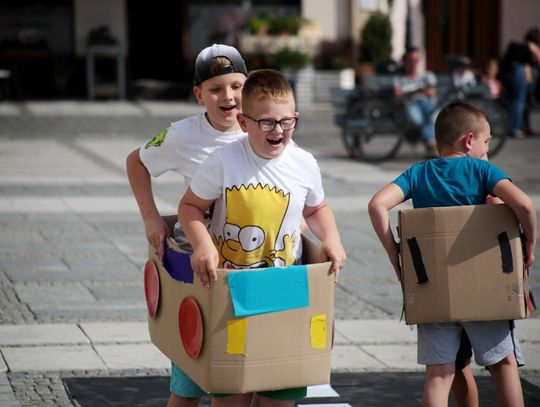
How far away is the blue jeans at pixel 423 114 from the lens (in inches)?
621

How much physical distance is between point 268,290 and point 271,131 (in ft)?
1.82

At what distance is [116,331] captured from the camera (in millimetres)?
6754

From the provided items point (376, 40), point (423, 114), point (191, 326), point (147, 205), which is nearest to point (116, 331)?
point (147, 205)

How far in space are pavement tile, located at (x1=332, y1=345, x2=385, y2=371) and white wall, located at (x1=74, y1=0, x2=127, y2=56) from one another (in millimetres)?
19934

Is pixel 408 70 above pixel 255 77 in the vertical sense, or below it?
below

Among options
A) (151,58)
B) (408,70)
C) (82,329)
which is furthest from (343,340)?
(151,58)

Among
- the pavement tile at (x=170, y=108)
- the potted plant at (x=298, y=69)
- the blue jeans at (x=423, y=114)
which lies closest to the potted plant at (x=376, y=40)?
the potted plant at (x=298, y=69)

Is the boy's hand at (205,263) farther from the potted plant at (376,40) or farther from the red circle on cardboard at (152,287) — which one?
the potted plant at (376,40)

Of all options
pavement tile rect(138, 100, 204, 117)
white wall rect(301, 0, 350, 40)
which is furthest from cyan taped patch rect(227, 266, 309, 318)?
white wall rect(301, 0, 350, 40)

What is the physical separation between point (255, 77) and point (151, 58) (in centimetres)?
2419

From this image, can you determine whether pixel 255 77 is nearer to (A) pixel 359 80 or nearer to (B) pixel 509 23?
(A) pixel 359 80

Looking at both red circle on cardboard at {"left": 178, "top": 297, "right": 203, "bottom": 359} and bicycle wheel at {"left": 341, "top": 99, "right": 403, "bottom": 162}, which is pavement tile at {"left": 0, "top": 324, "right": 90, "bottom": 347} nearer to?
red circle on cardboard at {"left": 178, "top": 297, "right": 203, "bottom": 359}

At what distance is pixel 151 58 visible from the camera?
92.0 feet

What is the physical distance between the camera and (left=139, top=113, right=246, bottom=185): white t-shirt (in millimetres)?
4480
